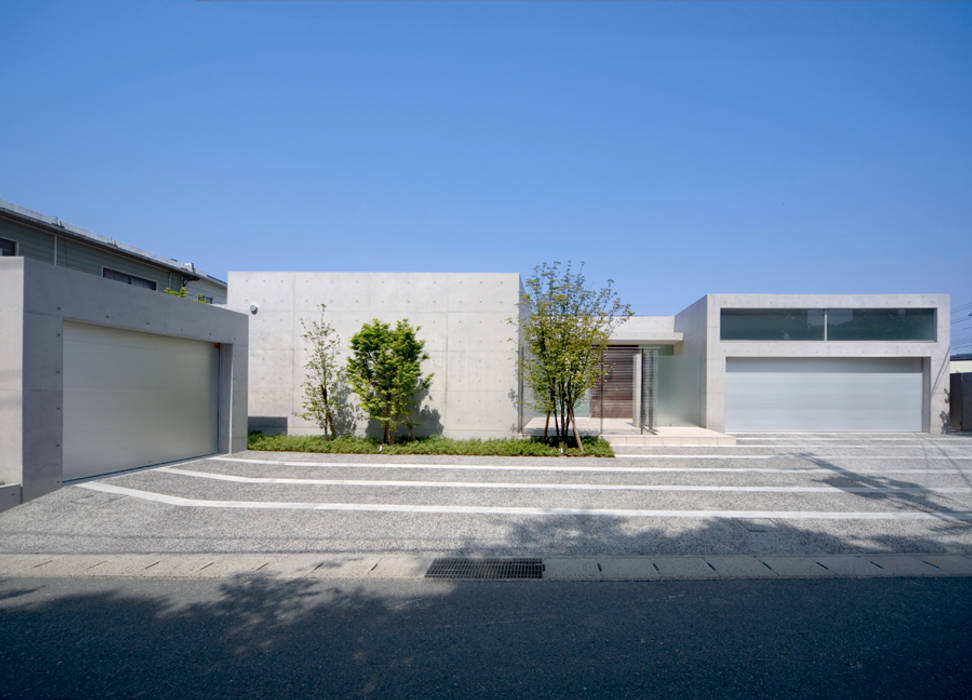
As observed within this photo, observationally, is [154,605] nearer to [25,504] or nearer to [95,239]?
[25,504]

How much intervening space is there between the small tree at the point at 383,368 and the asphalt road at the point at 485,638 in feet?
20.9

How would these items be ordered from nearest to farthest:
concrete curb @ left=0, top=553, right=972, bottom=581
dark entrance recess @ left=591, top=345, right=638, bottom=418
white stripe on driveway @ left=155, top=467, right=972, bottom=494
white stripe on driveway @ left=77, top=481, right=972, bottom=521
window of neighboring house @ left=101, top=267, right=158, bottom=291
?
concrete curb @ left=0, top=553, right=972, bottom=581, white stripe on driveway @ left=77, top=481, right=972, bottom=521, white stripe on driveway @ left=155, top=467, right=972, bottom=494, window of neighboring house @ left=101, top=267, right=158, bottom=291, dark entrance recess @ left=591, top=345, right=638, bottom=418

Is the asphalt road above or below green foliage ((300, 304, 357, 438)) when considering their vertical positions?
below

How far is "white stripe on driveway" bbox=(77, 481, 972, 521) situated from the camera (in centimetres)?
606

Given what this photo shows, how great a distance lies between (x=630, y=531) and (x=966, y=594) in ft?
8.86

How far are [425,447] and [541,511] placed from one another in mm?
4705

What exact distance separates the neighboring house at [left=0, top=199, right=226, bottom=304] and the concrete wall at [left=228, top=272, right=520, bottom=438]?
173 centimetres

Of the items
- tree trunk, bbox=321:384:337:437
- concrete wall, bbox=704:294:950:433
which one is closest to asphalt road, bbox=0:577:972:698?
tree trunk, bbox=321:384:337:437

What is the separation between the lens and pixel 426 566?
4426 millimetres

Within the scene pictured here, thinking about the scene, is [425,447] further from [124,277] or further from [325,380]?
[124,277]

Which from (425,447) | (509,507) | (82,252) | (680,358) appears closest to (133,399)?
(425,447)

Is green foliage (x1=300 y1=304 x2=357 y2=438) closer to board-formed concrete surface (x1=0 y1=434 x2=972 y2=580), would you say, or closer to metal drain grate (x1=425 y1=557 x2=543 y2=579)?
board-formed concrete surface (x1=0 y1=434 x2=972 y2=580)

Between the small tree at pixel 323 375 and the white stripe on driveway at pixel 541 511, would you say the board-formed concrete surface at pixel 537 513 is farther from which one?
the small tree at pixel 323 375

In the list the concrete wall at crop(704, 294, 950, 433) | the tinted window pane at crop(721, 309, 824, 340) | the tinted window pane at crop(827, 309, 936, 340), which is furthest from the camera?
the tinted window pane at crop(721, 309, 824, 340)
